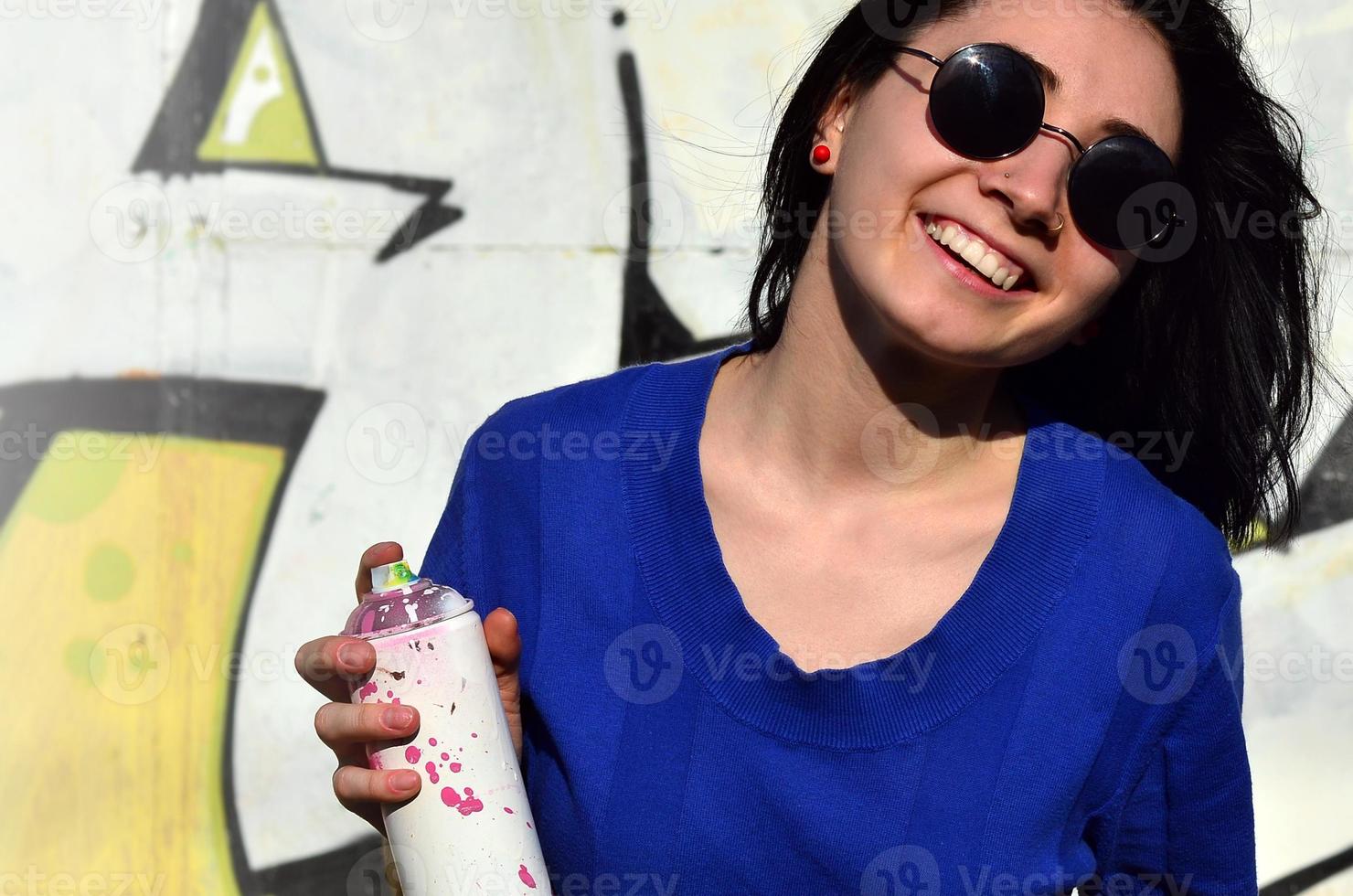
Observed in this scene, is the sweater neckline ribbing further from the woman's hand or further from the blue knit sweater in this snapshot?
the woman's hand

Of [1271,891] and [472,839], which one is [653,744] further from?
[1271,891]

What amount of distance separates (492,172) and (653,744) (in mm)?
2134

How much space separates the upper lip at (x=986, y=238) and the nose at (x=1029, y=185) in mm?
42

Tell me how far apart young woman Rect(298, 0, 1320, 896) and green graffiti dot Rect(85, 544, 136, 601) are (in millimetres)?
1800

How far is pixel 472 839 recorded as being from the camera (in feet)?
4.25

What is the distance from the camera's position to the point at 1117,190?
1.44 meters

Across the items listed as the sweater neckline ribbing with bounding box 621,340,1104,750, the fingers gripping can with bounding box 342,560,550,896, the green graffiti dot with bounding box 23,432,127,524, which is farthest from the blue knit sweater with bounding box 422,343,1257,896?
the green graffiti dot with bounding box 23,432,127,524

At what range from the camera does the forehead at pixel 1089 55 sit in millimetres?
1475

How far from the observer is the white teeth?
4.66ft

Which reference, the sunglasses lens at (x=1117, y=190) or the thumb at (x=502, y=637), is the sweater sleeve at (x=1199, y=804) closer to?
the sunglasses lens at (x=1117, y=190)

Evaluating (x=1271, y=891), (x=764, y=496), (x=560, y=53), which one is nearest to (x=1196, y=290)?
(x=764, y=496)

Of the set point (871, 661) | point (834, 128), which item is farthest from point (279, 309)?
point (871, 661)

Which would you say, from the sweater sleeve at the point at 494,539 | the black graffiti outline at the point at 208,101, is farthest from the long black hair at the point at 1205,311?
the black graffiti outline at the point at 208,101

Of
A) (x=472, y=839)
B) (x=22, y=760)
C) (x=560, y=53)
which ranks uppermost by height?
(x=560, y=53)
